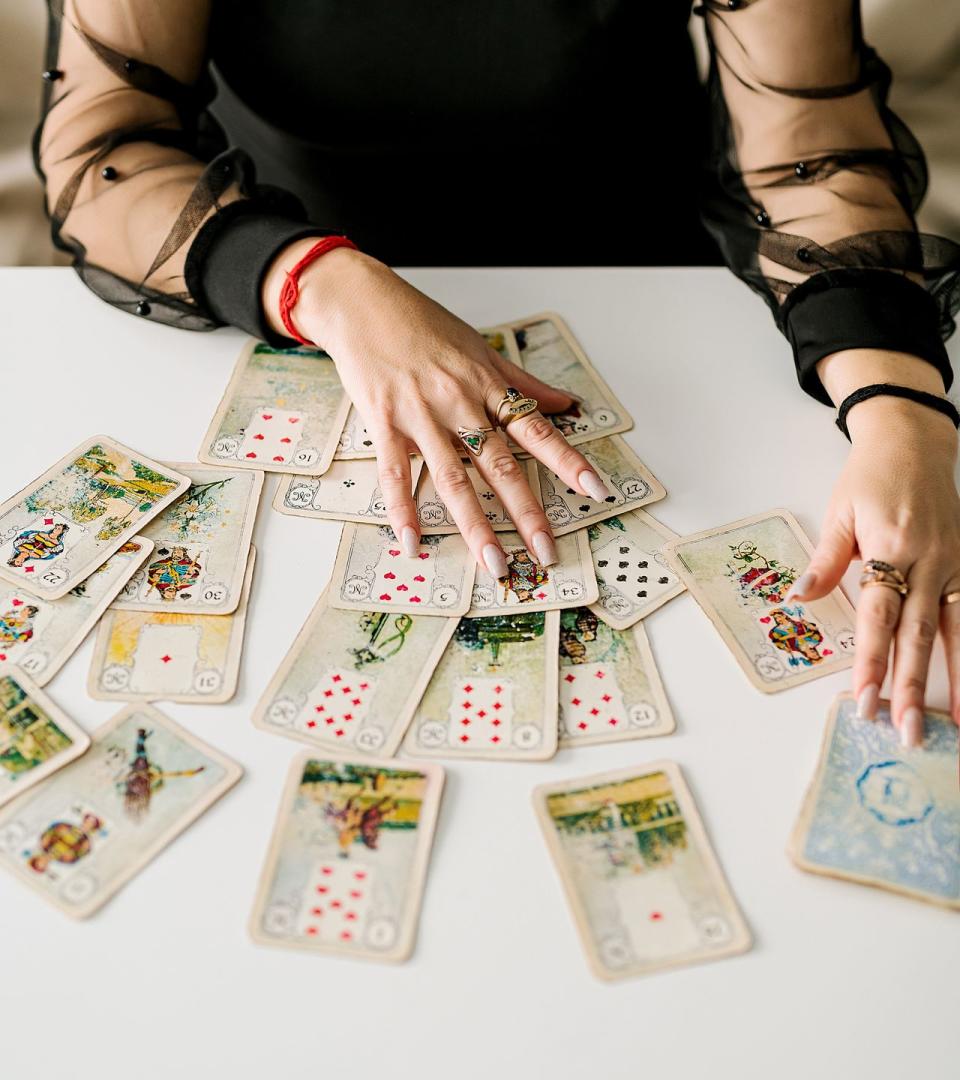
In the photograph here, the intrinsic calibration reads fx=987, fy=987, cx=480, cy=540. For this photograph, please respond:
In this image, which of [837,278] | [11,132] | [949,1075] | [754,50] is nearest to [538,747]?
[949,1075]

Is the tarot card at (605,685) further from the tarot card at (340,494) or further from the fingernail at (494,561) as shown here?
the tarot card at (340,494)

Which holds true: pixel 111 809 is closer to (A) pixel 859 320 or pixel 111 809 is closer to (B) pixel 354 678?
(B) pixel 354 678

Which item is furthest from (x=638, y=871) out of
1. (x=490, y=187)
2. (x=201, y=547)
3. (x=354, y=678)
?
(x=490, y=187)

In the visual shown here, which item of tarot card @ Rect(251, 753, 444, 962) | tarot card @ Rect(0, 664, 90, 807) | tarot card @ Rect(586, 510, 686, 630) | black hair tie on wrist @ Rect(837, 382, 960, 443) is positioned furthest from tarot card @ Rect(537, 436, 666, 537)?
tarot card @ Rect(0, 664, 90, 807)

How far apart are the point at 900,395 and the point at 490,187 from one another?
731mm

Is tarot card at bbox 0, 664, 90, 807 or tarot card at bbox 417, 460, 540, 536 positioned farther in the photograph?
tarot card at bbox 417, 460, 540, 536

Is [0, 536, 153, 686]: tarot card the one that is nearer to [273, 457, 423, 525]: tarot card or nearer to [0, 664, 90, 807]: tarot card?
[0, 664, 90, 807]: tarot card

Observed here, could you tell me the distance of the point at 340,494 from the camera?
1.08 m

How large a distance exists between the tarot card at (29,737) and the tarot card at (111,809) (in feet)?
0.04

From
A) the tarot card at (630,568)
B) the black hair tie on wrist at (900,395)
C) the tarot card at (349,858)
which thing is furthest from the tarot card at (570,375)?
the tarot card at (349,858)

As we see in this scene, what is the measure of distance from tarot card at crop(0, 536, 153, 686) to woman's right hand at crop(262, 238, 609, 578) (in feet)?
0.93

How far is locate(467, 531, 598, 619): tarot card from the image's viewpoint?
0.97 meters

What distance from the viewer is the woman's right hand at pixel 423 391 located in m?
1.04

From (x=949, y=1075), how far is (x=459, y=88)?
4.11 feet
